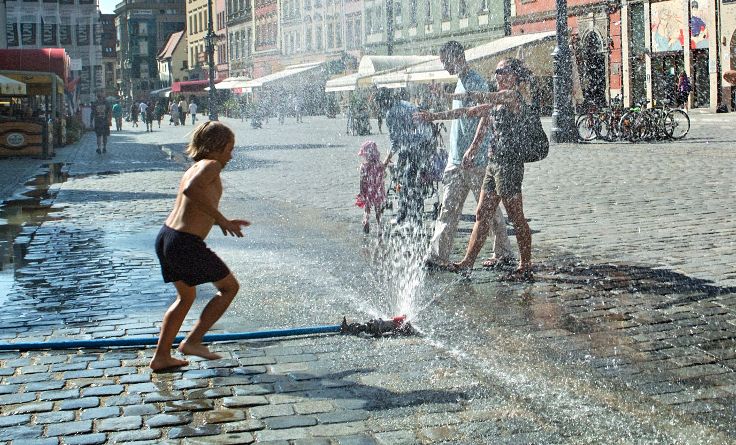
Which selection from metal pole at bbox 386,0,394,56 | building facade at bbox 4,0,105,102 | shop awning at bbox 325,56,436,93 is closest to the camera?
shop awning at bbox 325,56,436,93

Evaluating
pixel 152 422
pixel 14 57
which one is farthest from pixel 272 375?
pixel 14 57

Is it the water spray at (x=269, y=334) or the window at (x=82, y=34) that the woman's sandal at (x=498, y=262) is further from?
the window at (x=82, y=34)

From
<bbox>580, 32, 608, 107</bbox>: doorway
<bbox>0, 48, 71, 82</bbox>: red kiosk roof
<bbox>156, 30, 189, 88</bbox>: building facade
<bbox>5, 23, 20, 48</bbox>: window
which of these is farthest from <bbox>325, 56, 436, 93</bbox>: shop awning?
<bbox>156, 30, 189, 88</bbox>: building facade

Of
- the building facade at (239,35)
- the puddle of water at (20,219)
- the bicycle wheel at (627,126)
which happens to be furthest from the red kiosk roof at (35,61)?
the building facade at (239,35)

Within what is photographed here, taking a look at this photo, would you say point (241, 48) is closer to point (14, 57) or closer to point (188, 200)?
point (14, 57)

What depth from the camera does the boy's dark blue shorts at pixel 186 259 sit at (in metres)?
5.27

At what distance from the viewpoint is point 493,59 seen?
36312 millimetres

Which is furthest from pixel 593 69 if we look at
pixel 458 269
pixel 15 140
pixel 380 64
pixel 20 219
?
pixel 458 269

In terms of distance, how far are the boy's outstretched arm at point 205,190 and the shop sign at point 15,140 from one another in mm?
23954

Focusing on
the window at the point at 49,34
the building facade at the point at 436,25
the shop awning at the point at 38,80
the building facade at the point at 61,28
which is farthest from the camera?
the window at the point at 49,34

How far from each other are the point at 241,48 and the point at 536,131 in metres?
89.5

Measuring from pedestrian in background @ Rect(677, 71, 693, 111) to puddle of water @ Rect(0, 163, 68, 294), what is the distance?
25.6 metres

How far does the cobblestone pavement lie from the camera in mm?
4270

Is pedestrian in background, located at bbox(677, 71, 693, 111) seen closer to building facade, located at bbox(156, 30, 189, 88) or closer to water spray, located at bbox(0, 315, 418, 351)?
water spray, located at bbox(0, 315, 418, 351)
